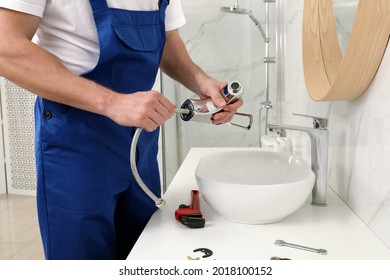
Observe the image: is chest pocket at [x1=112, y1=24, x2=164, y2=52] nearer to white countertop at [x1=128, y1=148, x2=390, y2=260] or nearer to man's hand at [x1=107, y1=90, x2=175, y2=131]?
man's hand at [x1=107, y1=90, x2=175, y2=131]

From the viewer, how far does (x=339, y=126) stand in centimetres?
116

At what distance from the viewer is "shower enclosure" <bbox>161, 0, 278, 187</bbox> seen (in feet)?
7.88

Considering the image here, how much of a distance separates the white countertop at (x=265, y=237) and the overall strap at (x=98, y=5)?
50cm

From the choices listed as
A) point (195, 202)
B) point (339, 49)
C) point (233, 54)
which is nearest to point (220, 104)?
point (195, 202)

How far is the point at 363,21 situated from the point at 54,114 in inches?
26.6

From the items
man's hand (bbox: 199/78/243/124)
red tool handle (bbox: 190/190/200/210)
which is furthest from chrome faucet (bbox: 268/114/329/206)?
red tool handle (bbox: 190/190/200/210)

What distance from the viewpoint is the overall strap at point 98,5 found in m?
0.99

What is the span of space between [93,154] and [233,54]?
1.58 m

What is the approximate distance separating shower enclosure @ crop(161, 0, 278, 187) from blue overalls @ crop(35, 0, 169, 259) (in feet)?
4.39

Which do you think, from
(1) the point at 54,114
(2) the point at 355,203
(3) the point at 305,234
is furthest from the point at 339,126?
(1) the point at 54,114

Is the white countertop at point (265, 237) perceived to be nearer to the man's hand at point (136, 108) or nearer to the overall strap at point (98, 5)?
the man's hand at point (136, 108)

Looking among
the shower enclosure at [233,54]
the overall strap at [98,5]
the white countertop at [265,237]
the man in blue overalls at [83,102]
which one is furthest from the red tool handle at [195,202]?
the shower enclosure at [233,54]

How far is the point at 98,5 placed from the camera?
39.4 inches

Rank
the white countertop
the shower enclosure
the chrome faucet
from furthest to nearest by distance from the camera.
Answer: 1. the shower enclosure
2. the chrome faucet
3. the white countertop
